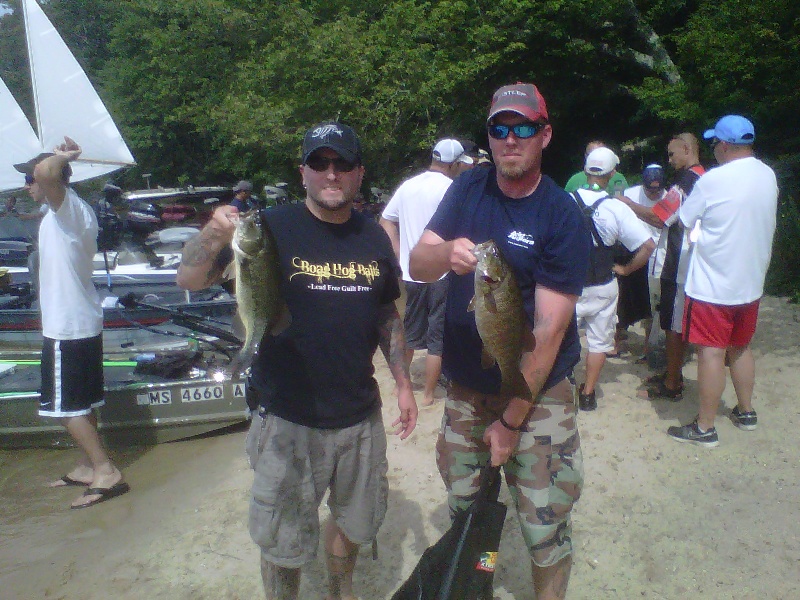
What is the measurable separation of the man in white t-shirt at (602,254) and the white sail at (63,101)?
8.19 m

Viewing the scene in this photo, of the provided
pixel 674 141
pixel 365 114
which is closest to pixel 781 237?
pixel 674 141

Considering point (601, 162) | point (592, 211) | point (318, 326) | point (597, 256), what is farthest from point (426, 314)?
point (318, 326)

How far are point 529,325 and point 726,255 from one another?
102 inches

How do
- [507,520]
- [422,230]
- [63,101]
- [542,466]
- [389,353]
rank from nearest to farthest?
[542,466] → [389,353] → [507,520] → [422,230] → [63,101]

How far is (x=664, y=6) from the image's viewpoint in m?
14.4

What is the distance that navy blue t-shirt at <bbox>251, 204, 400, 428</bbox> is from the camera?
2.71m

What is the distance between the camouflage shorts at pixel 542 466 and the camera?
264cm

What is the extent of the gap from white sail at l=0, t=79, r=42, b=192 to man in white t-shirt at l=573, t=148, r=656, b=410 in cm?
886

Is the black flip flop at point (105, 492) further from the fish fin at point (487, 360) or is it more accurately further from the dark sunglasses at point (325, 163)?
the fish fin at point (487, 360)

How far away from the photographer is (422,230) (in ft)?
17.9

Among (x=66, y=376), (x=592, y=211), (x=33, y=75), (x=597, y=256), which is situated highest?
(x=33, y=75)

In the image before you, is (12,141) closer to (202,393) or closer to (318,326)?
(202,393)

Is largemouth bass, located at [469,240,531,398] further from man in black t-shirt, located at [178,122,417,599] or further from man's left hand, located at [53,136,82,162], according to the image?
man's left hand, located at [53,136,82,162]

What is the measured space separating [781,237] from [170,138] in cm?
2656
